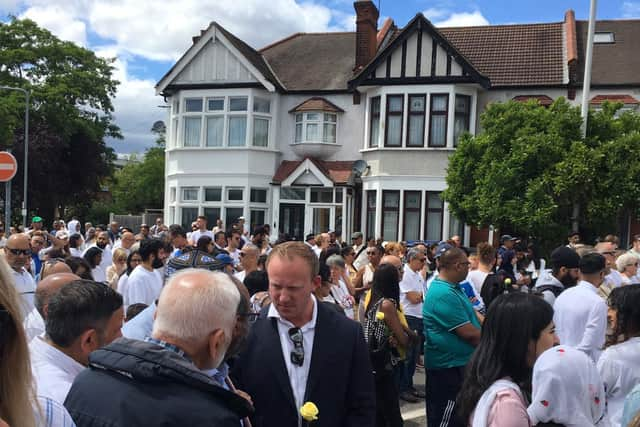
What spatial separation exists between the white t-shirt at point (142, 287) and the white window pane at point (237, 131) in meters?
19.2

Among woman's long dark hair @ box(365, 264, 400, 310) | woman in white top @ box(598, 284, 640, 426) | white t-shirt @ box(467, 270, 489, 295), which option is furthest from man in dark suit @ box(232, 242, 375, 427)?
white t-shirt @ box(467, 270, 489, 295)

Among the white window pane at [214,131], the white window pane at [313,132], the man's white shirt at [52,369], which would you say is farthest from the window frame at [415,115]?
the man's white shirt at [52,369]

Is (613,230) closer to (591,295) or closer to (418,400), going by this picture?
(418,400)

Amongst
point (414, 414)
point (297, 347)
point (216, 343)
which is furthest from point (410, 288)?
point (216, 343)

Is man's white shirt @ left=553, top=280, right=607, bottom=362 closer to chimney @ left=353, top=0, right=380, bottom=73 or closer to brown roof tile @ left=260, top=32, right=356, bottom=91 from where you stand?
brown roof tile @ left=260, top=32, right=356, bottom=91

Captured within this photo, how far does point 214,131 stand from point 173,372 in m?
24.3

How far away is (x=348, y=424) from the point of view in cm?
312

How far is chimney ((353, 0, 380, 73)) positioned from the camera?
2419cm

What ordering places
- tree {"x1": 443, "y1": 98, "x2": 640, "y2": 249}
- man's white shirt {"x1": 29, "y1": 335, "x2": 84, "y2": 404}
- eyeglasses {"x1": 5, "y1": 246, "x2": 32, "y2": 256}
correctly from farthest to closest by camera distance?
tree {"x1": 443, "y1": 98, "x2": 640, "y2": 249}, eyeglasses {"x1": 5, "y1": 246, "x2": 32, "y2": 256}, man's white shirt {"x1": 29, "y1": 335, "x2": 84, "y2": 404}

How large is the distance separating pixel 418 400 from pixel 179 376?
6.25 meters

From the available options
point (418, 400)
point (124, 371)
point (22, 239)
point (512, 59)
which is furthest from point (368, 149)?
point (124, 371)

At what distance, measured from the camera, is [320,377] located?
3039 mm

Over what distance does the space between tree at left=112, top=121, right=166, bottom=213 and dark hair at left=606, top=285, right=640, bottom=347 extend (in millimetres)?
60851

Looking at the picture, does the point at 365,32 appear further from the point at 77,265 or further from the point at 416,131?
the point at 77,265
